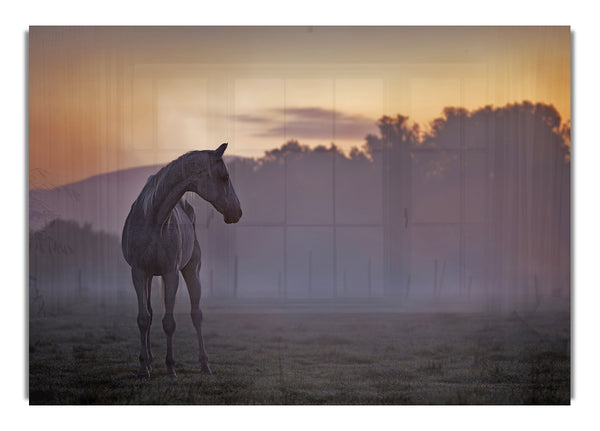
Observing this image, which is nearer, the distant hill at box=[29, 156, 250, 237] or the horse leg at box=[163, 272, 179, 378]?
the horse leg at box=[163, 272, 179, 378]

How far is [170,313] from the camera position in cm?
493

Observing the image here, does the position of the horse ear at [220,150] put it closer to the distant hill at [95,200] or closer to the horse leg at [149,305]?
the distant hill at [95,200]

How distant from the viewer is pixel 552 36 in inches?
203

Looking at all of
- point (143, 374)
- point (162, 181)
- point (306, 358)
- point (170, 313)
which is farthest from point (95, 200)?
point (306, 358)

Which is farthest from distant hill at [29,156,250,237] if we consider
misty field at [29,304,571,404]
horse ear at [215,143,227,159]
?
misty field at [29,304,571,404]

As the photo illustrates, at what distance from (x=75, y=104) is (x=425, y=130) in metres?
2.42

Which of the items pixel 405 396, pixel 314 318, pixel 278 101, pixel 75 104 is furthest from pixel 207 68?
pixel 405 396

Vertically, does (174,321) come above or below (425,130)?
below

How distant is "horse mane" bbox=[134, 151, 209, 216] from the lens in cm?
486

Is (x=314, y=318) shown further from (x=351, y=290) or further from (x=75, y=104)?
(x=75, y=104)

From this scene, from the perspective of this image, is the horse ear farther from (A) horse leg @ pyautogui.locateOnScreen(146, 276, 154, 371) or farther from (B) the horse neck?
(A) horse leg @ pyautogui.locateOnScreen(146, 276, 154, 371)

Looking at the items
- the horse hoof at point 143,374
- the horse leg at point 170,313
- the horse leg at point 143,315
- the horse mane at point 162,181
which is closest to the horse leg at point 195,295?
the horse leg at point 170,313

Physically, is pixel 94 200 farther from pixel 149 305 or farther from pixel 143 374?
pixel 143 374

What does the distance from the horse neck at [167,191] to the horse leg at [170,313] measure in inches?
14.7
